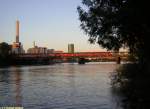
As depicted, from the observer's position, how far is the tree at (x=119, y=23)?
22531mm

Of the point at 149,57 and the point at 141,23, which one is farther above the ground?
the point at 141,23

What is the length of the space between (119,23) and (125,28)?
0.65 meters

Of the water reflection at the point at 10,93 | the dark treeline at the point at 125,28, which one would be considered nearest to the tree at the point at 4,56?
the water reflection at the point at 10,93

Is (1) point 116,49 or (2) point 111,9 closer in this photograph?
(2) point 111,9

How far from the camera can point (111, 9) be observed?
26.6m

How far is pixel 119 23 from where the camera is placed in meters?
24.5

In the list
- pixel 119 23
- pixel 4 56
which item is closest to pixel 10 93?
pixel 119 23

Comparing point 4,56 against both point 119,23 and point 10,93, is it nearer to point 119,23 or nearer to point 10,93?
point 10,93

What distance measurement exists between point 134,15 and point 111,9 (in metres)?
4.33

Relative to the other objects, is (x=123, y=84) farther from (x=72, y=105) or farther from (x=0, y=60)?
(x=0, y=60)

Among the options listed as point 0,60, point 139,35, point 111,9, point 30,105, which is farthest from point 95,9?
point 0,60

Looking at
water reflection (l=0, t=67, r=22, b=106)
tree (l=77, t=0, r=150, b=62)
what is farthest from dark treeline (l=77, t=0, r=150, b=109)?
water reflection (l=0, t=67, r=22, b=106)

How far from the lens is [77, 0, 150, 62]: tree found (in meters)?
22.5

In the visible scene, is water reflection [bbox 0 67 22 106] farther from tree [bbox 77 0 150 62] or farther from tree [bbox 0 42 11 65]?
tree [bbox 0 42 11 65]
